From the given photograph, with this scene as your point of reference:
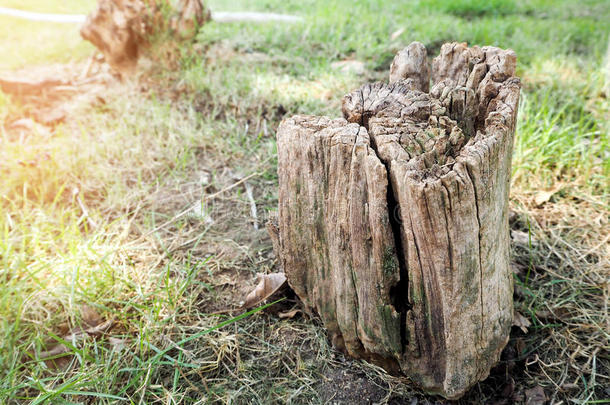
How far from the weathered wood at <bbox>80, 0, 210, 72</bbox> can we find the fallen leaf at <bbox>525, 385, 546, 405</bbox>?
4.20 m

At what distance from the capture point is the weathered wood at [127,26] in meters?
4.10

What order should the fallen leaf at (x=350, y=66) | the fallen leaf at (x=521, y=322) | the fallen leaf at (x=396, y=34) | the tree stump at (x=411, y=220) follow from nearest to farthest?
1. the tree stump at (x=411, y=220)
2. the fallen leaf at (x=521, y=322)
3. the fallen leaf at (x=350, y=66)
4. the fallen leaf at (x=396, y=34)

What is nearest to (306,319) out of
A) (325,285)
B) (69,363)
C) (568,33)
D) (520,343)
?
(325,285)

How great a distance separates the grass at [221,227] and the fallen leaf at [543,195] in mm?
29

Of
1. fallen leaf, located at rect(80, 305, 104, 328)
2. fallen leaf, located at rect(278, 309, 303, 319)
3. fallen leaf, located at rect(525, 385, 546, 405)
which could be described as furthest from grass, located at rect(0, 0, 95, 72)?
fallen leaf, located at rect(525, 385, 546, 405)

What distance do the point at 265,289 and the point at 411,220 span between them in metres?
0.89

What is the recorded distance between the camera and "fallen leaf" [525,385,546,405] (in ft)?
5.29

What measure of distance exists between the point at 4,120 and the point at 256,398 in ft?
11.0

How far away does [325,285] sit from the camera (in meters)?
1.72

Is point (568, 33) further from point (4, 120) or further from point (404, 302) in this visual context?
point (4, 120)

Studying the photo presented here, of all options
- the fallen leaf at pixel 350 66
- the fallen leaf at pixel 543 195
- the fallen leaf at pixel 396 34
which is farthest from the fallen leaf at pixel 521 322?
the fallen leaf at pixel 396 34

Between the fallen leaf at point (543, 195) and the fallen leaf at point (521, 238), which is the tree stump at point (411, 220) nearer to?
the fallen leaf at point (521, 238)

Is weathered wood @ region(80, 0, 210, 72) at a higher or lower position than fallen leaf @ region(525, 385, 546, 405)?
higher

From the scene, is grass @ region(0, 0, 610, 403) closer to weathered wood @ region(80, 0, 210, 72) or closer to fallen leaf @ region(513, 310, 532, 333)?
fallen leaf @ region(513, 310, 532, 333)
